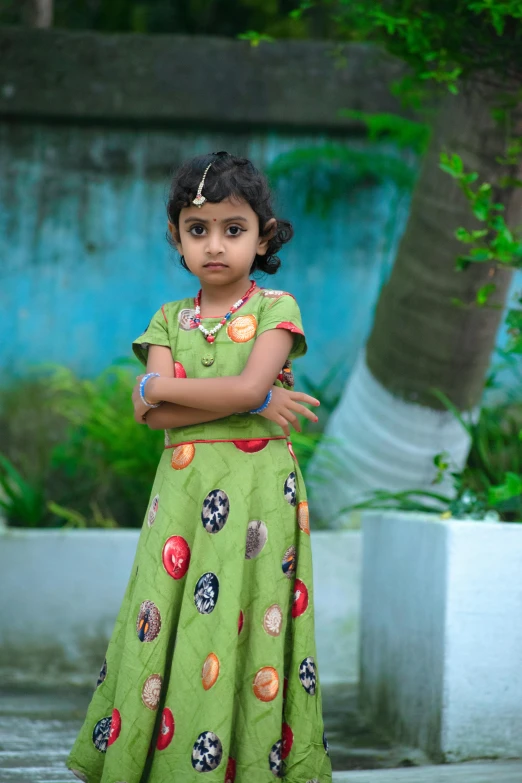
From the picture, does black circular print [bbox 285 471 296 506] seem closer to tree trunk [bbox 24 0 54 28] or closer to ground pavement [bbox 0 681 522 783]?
ground pavement [bbox 0 681 522 783]

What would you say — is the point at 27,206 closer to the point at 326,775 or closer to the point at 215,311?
the point at 215,311

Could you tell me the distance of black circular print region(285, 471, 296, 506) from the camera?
7.89 ft

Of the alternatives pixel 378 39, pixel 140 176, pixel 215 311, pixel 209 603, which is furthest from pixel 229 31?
pixel 209 603

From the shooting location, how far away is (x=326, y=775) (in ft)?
7.95

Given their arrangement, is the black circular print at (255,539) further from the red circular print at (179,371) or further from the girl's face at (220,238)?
the girl's face at (220,238)

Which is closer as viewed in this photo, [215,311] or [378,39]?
[215,311]

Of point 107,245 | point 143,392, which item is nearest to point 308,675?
point 143,392

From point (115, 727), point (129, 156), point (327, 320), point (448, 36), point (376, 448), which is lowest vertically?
point (115, 727)

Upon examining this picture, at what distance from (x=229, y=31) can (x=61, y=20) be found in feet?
4.38

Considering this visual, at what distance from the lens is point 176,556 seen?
2342 mm

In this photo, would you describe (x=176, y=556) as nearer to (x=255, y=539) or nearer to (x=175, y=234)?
(x=255, y=539)

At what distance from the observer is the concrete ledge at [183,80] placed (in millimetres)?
5730

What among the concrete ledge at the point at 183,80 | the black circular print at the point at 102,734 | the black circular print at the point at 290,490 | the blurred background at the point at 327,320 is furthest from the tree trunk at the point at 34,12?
the black circular print at the point at 102,734

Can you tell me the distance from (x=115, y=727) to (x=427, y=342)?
2.23 meters
